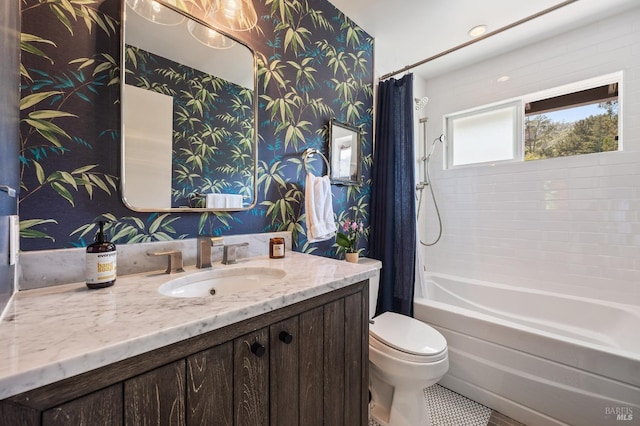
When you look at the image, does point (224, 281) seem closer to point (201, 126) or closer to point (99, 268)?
point (99, 268)

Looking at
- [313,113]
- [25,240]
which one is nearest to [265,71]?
[313,113]

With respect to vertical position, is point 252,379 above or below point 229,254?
below

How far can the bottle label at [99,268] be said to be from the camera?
0.77 m

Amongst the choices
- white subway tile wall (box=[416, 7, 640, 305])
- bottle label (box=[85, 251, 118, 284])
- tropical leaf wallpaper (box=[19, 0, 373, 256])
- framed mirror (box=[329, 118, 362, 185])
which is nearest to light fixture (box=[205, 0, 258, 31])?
tropical leaf wallpaper (box=[19, 0, 373, 256])

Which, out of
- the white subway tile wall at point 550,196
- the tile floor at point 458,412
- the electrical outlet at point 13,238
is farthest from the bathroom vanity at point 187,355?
the white subway tile wall at point 550,196

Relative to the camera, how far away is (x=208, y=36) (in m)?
1.17

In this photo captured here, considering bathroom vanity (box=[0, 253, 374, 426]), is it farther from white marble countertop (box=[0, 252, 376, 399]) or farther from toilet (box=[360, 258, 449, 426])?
toilet (box=[360, 258, 449, 426])

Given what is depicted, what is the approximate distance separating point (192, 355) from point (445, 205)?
2.60 meters

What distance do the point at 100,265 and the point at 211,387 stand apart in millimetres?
508

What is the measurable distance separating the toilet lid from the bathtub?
0.33 metres

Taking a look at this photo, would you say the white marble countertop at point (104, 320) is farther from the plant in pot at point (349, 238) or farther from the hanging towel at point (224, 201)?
the plant in pot at point (349, 238)

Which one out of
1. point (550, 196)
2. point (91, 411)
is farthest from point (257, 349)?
point (550, 196)

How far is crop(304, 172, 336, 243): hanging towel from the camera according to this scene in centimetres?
146

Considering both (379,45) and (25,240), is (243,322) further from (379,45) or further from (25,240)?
(379,45)
